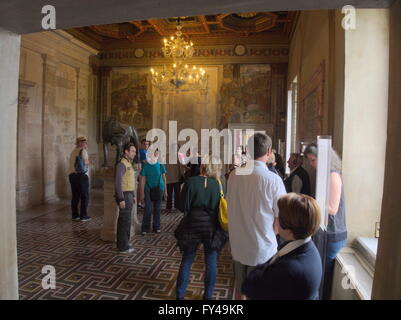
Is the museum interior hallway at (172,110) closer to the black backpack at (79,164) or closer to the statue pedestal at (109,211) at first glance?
the statue pedestal at (109,211)

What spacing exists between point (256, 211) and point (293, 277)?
1.00 m

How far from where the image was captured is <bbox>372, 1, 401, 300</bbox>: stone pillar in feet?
5.15

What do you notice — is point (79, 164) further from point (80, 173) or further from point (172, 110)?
point (172, 110)

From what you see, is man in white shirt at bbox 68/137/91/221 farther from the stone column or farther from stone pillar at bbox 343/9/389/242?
stone pillar at bbox 343/9/389/242

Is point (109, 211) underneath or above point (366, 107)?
underneath

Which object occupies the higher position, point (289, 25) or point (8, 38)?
point (289, 25)

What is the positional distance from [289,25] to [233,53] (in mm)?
2078

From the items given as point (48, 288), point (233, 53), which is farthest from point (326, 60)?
point (233, 53)

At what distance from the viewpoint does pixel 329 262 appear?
2.70 meters

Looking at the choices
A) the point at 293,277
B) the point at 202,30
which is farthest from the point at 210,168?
the point at 202,30

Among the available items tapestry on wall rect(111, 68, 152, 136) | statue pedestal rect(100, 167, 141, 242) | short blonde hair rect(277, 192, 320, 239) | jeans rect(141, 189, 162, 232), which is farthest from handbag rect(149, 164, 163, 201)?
Result: tapestry on wall rect(111, 68, 152, 136)

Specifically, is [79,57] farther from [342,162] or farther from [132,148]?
[342,162]

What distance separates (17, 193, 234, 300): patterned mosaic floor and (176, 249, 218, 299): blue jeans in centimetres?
27
